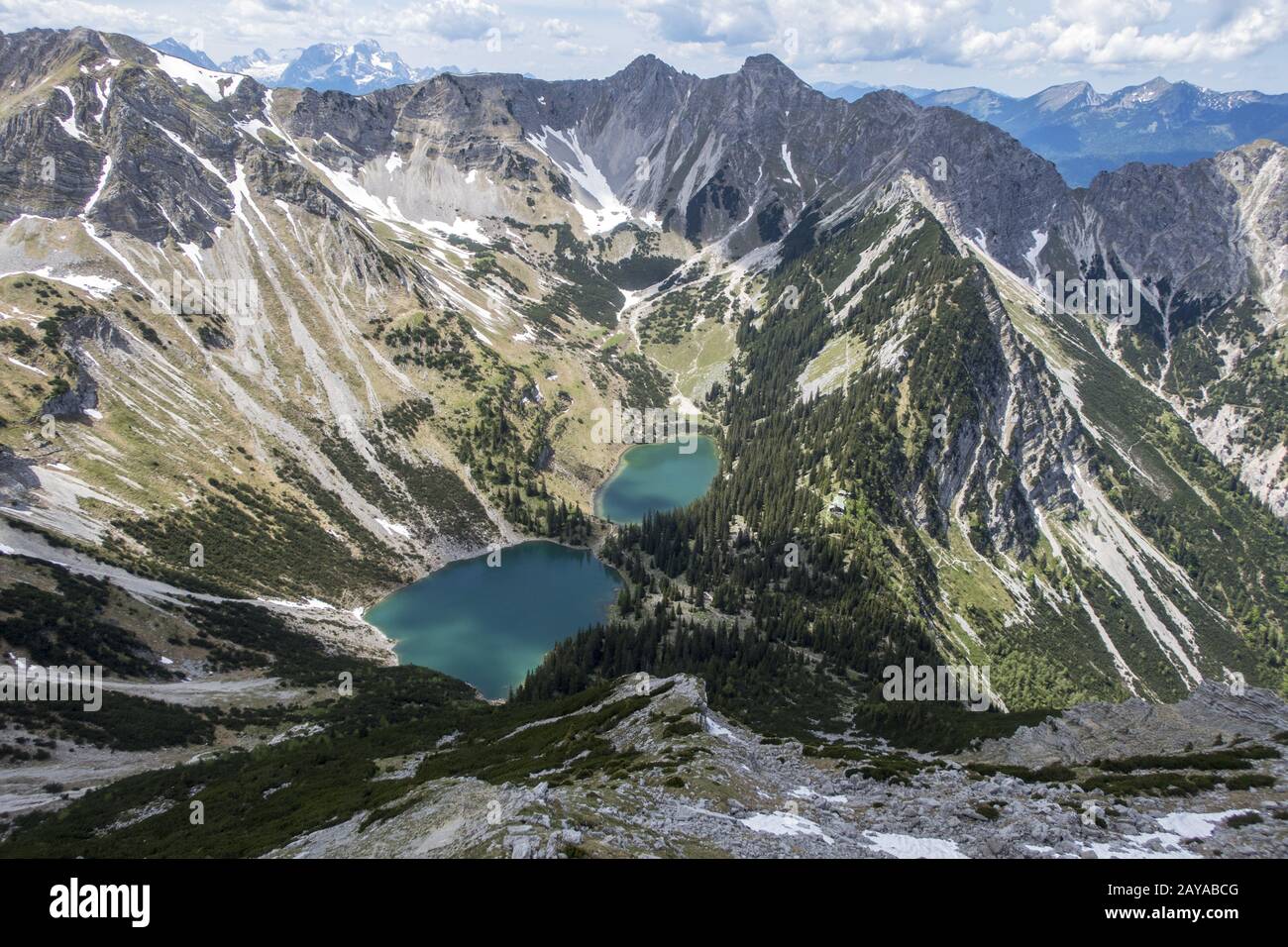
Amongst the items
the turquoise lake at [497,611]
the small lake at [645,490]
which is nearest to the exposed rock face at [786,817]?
the turquoise lake at [497,611]

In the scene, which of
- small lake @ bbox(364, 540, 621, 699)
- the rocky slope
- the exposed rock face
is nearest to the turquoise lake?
small lake @ bbox(364, 540, 621, 699)

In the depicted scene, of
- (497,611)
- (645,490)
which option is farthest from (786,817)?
(645,490)

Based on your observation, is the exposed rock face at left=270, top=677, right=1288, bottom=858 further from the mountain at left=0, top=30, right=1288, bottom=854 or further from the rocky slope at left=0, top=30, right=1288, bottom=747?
the rocky slope at left=0, top=30, right=1288, bottom=747

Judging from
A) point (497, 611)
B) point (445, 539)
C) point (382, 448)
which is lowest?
point (497, 611)

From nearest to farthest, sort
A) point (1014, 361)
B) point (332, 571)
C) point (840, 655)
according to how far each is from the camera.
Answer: point (840, 655) < point (332, 571) < point (1014, 361)

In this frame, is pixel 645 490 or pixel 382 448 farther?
pixel 645 490

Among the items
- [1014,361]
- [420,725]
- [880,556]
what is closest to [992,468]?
[1014,361]

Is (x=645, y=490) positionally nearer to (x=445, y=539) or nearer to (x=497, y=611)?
(x=445, y=539)
